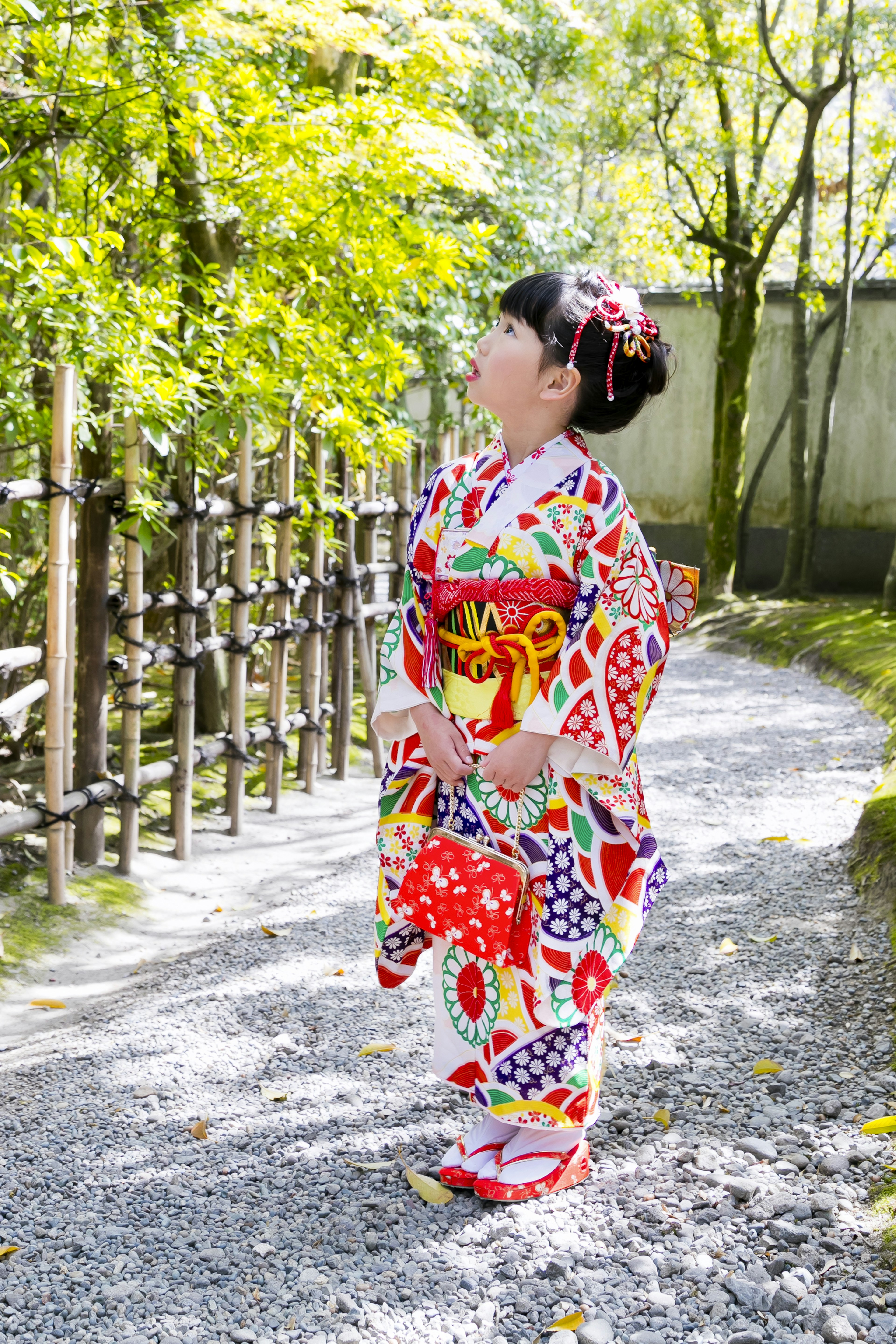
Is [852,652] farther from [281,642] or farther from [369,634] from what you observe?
[281,642]

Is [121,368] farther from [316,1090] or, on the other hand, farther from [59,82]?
[316,1090]

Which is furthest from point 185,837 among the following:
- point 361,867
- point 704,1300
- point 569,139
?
point 569,139

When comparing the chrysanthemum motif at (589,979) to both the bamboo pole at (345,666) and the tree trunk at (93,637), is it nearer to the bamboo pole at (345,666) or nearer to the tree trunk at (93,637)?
the tree trunk at (93,637)

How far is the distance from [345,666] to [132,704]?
5.80 feet

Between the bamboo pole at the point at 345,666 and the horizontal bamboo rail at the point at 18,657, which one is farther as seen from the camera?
the bamboo pole at the point at 345,666

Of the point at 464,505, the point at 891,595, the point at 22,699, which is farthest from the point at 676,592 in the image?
the point at 891,595

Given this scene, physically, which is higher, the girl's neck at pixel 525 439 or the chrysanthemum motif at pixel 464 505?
the girl's neck at pixel 525 439

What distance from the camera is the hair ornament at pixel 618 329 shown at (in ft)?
6.73

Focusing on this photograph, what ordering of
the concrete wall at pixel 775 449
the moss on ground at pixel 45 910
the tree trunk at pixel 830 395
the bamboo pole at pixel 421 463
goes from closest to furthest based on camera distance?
the moss on ground at pixel 45 910 → the bamboo pole at pixel 421 463 → the tree trunk at pixel 830 395 → the concrete wall at pixel 775 449

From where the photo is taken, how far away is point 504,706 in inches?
81.7

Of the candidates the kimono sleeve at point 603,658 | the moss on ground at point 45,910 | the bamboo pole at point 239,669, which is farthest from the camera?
the bamboo pole at point 239,669

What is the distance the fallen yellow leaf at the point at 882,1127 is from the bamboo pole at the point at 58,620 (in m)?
2.49

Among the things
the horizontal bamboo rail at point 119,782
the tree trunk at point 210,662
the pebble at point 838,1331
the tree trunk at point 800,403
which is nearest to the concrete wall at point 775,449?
the tree trunk at point 800,403

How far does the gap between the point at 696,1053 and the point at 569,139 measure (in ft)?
34.7
